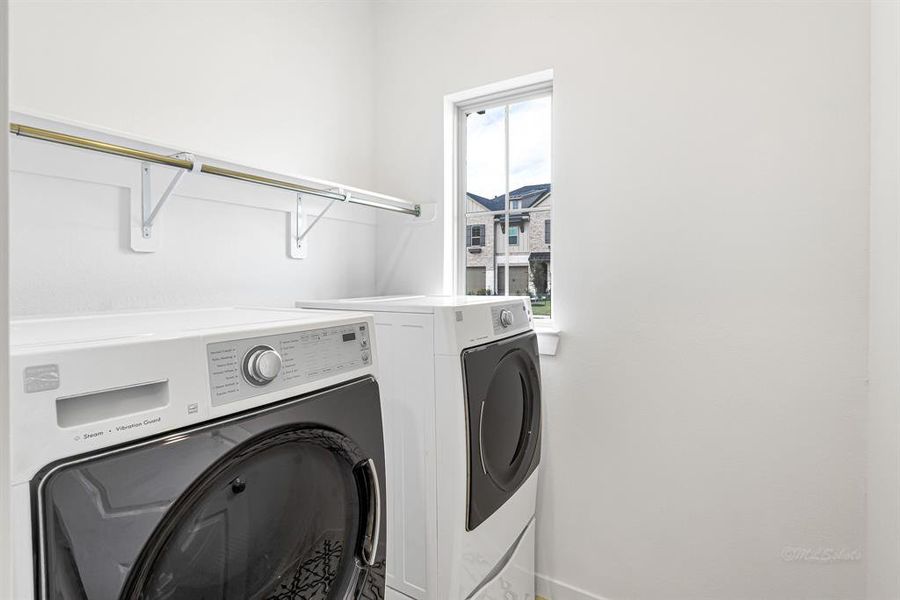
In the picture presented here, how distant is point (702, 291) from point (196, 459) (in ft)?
4.96

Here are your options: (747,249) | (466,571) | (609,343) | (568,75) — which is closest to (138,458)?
(466,571)

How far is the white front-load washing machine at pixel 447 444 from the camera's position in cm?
129

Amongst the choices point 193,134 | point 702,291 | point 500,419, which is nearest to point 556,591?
point 500,419

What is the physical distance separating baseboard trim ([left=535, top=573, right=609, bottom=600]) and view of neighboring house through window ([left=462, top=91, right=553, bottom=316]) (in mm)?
1049

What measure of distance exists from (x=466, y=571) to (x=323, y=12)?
213 centimetres

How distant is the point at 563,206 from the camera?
5.98 ft

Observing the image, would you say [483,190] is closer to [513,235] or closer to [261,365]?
[513,235]

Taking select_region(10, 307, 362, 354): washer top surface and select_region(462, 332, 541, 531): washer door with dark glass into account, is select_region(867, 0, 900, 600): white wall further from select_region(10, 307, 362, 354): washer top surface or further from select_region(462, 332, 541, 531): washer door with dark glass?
select_region(10, 307, 362, 354): washer top surface

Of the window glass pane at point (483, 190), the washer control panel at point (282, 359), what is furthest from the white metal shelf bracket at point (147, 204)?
the window glass pane at point (483, 190)

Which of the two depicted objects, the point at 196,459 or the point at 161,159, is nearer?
the point at 196,459

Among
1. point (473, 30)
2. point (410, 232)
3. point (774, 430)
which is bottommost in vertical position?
point (774, 430)

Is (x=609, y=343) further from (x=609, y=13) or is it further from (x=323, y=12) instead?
(x=323, y=12)

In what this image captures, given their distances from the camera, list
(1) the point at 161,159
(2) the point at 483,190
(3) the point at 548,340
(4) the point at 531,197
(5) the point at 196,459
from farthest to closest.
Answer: (2) the point at 483,190, (4) the point at 531,197, (3) the point at 548,340, (1) the point at 161,159, (5) the point at 196,459

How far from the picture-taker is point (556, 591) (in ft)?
6.05
